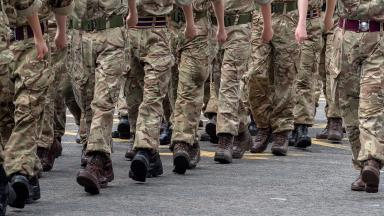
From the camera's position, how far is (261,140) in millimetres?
12828

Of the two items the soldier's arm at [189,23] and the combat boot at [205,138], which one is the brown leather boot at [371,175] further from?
the combat boot at [205,138]

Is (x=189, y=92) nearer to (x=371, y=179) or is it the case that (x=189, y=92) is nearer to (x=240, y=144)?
(x=240, y=144)

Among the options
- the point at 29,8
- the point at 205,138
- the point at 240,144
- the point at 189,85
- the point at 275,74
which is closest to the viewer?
the point at 29,8

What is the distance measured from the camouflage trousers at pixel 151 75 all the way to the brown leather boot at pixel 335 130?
3.97 meters

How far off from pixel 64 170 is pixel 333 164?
94.1 inches

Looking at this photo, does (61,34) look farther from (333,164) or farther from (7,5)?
(333,164)

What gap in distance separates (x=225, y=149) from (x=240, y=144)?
55cm

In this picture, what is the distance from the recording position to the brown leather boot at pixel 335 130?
14117mm

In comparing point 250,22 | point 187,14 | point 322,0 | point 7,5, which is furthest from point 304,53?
point 7,5

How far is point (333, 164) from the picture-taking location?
1180 centimetres

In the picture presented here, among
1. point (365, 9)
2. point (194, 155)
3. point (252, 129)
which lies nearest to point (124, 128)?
point (252, 129)

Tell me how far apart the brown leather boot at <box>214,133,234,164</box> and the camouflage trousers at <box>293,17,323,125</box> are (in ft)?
5.49

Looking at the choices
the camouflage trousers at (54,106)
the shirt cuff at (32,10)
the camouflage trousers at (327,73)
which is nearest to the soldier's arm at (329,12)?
the camouflage trousers at (54,106)

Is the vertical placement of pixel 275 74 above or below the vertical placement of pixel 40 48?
below
